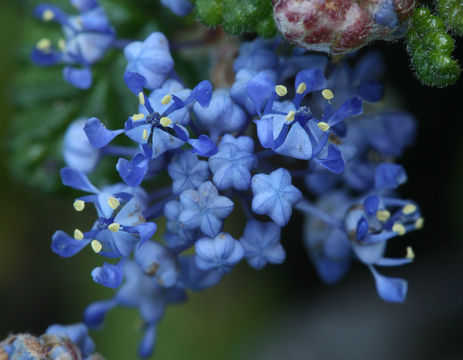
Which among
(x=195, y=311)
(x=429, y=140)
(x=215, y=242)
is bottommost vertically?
(x=195, y=311)

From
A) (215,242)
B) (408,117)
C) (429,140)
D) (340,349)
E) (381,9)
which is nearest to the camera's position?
(381,9)

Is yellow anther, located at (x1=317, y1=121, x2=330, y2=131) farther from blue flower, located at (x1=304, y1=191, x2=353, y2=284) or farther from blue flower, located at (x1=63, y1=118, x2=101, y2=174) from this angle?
blue flower, located at (x1=63, y1=118, x2=101, y2=174)

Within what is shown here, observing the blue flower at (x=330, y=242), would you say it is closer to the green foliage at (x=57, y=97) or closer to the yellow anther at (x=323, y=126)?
the yellow anther at (x=323, y=126)

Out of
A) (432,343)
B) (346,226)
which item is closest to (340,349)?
(432,343)

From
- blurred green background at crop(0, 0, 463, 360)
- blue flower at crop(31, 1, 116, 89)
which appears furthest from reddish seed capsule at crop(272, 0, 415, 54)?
blurred green background at crop(0, 0, 463, 360)

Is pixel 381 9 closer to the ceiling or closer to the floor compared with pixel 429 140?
closer to the ceiling

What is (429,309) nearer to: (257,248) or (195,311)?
(195,311)
